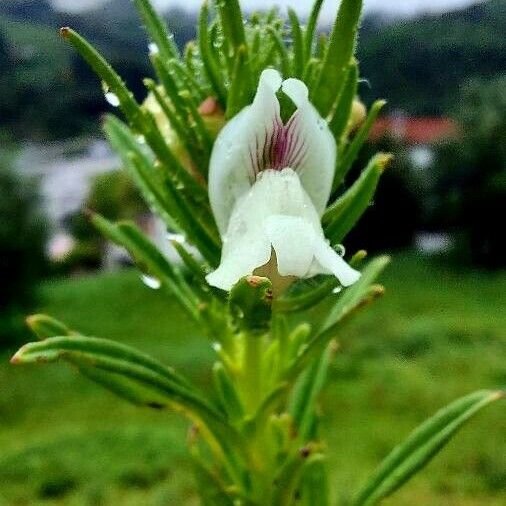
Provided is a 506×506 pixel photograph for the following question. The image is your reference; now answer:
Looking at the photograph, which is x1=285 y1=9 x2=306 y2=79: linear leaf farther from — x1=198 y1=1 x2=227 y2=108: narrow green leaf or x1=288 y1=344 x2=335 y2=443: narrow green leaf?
x1=288 y1=344 x2=335 y2=443: narrow green leaf

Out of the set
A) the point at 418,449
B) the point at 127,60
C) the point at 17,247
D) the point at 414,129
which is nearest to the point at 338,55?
the point at 418,449

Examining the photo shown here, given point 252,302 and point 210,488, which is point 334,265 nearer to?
point 252,302

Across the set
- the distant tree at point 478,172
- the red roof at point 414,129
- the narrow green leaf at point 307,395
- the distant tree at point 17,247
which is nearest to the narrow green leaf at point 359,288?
the narrow green leaf at point 307,395

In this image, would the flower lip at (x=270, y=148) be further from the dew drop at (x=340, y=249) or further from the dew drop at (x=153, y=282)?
the dew drop at (x=153, y=282)

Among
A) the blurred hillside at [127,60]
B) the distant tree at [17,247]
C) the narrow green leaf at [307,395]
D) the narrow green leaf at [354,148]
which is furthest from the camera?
the blurred hillside at [127,60]

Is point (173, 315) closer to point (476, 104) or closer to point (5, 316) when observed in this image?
point (5, 316)

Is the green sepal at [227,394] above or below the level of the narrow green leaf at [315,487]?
above
